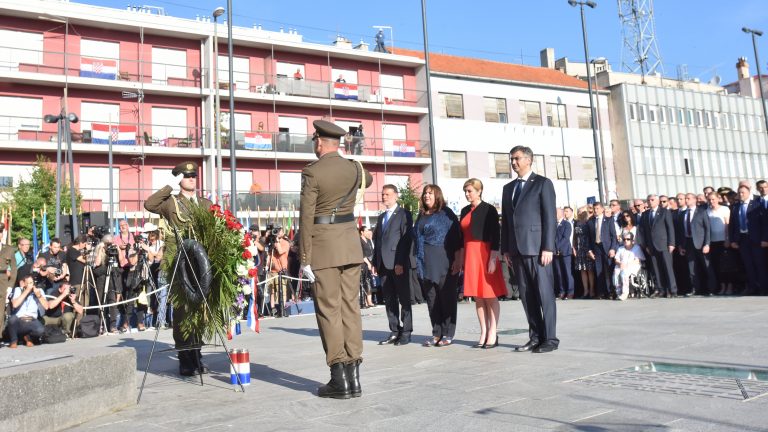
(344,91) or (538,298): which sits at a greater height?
(344,91)

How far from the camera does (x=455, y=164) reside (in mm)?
45031

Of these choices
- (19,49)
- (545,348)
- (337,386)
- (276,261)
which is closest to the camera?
(337,386)

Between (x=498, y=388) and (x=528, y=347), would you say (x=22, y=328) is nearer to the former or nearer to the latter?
(x=528, y=347)

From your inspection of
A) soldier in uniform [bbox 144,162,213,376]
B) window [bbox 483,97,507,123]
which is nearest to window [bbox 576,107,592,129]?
window [bbox 483,97,507,123]

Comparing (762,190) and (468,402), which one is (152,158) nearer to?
(762,190)

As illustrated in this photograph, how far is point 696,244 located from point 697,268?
641 millimetres

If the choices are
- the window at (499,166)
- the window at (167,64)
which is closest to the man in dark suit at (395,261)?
the window at (167,64)

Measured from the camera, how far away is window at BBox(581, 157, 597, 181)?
5028 centimetres

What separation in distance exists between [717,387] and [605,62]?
59770mm

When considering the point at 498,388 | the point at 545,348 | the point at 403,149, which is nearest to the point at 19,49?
→ the point at 403,149

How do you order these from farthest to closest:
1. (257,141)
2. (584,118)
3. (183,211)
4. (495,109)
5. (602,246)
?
(584,118)
(495,109)
(257,141)
(602,246)
(183,211)

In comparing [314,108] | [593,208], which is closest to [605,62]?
[314,108]

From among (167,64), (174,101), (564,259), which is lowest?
(564,259)

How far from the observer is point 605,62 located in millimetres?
60281
